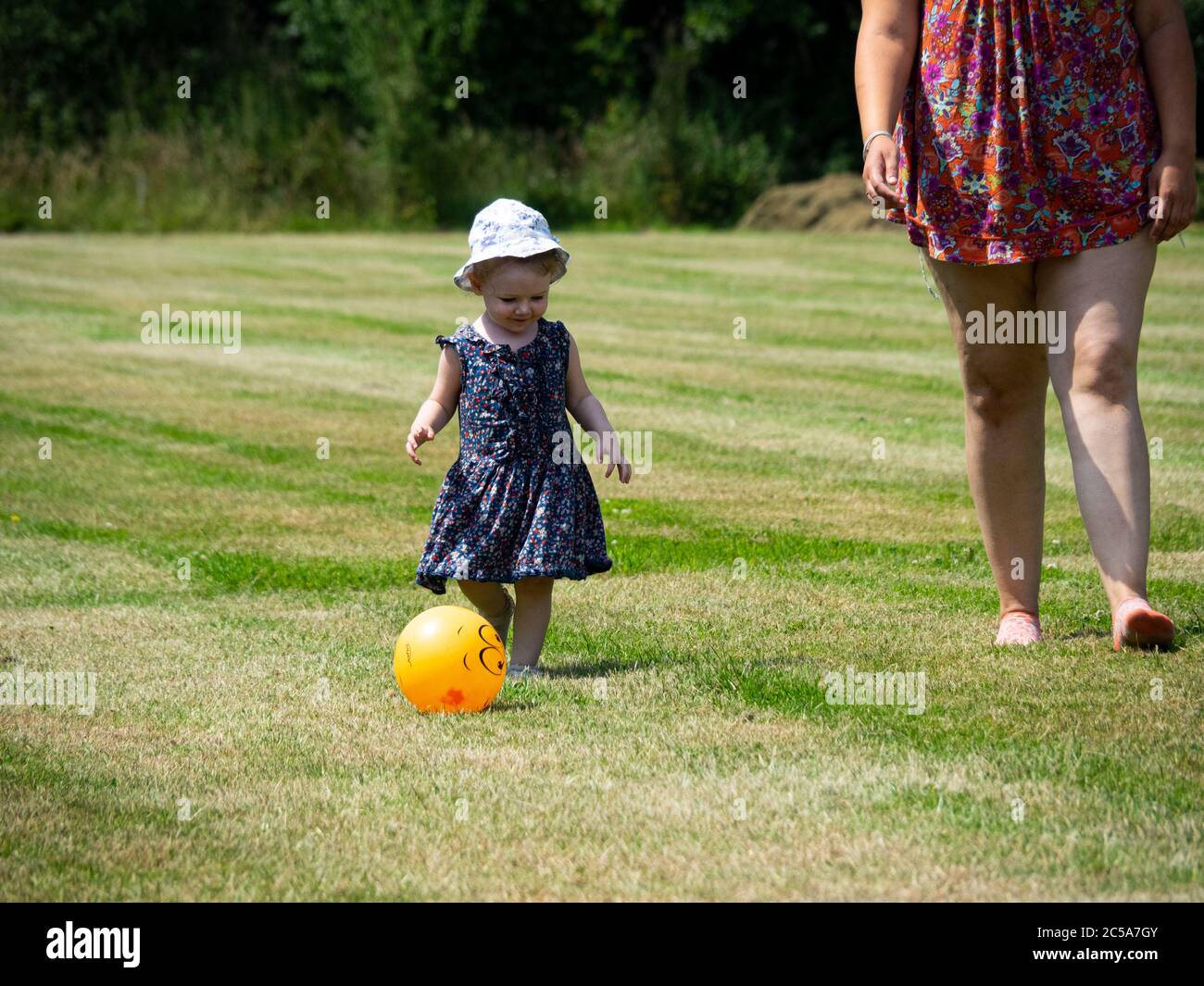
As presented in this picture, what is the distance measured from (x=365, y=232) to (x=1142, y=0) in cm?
2349

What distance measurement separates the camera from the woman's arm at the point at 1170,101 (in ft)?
16.2

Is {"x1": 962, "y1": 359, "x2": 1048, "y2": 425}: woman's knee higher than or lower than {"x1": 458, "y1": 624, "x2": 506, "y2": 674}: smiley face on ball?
higher

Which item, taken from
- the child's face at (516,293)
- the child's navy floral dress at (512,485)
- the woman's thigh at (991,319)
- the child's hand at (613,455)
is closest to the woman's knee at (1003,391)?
the woman's thigh at (991,319)

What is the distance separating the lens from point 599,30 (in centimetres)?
3566

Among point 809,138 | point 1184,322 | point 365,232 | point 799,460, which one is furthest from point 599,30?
point 799,460

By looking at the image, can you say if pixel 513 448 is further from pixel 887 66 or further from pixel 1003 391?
pixel 887 66

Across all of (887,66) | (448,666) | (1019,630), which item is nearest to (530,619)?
(448,666)

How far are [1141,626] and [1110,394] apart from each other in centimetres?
71

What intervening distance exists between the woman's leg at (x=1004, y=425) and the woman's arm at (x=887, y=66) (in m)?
0.38

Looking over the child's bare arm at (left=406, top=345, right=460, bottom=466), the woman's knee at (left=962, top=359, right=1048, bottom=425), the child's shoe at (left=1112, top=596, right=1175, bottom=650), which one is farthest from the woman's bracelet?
the child's shoe at (left=1112, top=596, right=1175, bottom=650)

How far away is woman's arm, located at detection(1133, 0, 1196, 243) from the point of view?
4.95 m

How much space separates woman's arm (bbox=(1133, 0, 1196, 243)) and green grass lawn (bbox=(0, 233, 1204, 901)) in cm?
135

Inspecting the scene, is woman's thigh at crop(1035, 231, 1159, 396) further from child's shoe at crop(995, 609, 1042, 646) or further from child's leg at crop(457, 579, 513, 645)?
child's leg at crop(457, 579, 513, 645)

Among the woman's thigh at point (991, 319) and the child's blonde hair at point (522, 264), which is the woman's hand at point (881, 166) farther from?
the child's blonde hair at point (522, 264)
